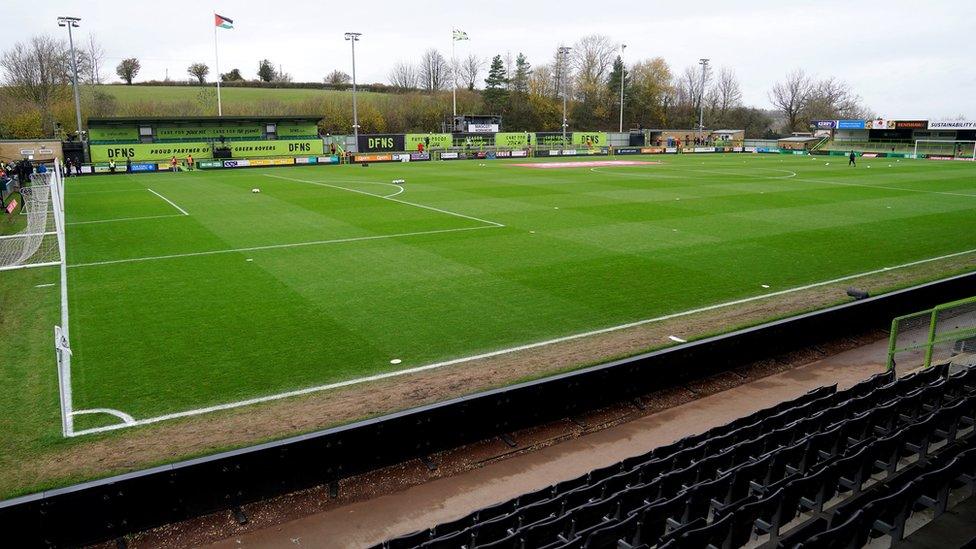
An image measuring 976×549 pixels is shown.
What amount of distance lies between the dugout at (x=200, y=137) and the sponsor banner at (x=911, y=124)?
67.9 m

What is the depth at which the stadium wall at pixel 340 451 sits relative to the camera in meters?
7.09

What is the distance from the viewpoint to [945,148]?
76.4m

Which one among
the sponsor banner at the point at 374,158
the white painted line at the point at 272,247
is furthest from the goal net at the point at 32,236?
the sponsor banner at the point at 374,158

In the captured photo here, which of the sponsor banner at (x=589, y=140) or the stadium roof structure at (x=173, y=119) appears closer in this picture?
the stadium roof structure at (x=173, y=119)

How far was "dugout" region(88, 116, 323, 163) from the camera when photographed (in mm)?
60562

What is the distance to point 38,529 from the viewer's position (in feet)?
22.7

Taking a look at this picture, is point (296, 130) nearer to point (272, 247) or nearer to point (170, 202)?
point (170, 202)

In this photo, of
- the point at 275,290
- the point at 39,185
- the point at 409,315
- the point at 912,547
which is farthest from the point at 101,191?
the point at 912,547

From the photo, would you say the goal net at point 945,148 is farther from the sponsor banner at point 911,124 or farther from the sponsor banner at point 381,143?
the sponsor banner at point 381,143

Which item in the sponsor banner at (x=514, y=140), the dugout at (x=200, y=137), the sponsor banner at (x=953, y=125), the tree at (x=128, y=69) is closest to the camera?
the dugout at (x=200, y=137)

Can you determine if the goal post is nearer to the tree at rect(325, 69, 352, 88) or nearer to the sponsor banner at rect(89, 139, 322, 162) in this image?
the sponsor banner at rect(89, 139, 322, 162)

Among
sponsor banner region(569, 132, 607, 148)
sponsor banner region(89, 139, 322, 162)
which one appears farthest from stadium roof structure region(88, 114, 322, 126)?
sponsor banner region(569, 132, 607, 148)

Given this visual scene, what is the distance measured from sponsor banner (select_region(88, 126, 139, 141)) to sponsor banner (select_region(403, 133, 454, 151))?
27185mm

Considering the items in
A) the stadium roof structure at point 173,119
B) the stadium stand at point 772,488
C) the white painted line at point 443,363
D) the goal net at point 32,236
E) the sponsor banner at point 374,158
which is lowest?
the white painted line at point 443,363
